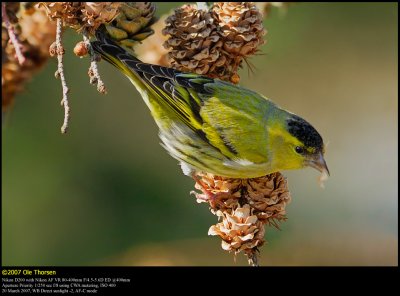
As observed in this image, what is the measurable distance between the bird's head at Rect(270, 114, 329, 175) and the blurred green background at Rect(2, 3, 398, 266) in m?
1.27

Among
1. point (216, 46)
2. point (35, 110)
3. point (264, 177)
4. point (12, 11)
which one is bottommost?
point (264, 177)

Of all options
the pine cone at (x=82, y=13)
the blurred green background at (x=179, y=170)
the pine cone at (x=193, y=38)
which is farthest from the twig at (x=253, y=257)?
the blurred green background at (x=179, y=170)

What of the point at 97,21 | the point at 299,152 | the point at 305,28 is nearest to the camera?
the point at 97,21

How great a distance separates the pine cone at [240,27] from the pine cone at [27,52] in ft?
2.15

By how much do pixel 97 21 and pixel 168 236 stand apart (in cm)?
231

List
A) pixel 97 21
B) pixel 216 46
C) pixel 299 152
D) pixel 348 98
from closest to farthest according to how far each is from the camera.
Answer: pixel 97 21
pixel 216 46
pixel 299 152
pixel 348 98

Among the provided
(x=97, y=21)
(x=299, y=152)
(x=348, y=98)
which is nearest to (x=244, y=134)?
(x=299, y=152)

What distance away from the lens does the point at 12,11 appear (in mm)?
2156

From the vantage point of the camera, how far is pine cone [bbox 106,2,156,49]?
1.95 meters

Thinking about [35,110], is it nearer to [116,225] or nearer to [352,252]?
[116,225]

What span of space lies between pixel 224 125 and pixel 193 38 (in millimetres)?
392

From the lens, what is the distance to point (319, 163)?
2270 mm

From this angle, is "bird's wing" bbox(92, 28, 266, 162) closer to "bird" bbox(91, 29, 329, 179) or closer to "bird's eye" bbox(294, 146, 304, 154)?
"bird" bbox(91, 29, 329, 179)

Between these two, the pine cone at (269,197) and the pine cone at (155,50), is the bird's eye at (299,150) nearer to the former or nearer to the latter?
the pine cone at (269,197)
